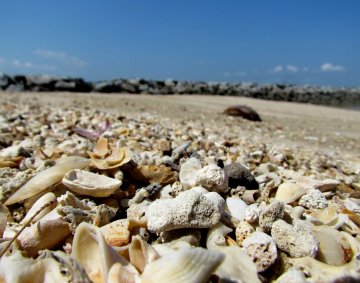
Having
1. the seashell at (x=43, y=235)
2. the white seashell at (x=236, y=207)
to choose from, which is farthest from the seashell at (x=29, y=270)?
the white seashell at (x=236, y=207)

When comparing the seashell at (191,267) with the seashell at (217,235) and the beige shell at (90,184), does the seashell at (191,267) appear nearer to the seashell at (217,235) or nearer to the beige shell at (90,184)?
the seashell at (217,235)

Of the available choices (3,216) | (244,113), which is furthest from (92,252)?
(244,113)

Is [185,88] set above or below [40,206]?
below

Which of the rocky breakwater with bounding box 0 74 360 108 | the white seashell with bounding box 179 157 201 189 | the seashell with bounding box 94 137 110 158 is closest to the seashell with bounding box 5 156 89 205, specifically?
the seashell with bounding box 94 137 110 158

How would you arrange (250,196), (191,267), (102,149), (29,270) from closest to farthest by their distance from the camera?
(191,267)
(29,270)
(250,196)
(102,149)

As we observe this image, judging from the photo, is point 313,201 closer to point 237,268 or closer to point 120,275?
point 237,268

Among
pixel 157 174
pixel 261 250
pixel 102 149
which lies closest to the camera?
pixel 261 250

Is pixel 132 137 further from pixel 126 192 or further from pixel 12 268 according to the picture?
pixel 12 268

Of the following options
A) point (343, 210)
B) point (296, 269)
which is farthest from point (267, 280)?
point (343, 210)
